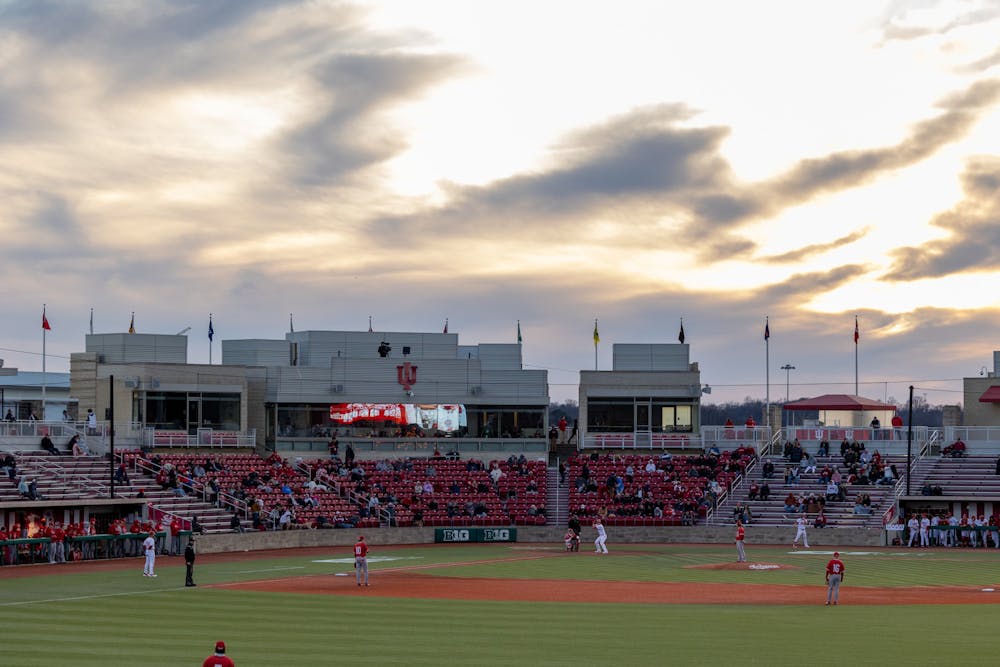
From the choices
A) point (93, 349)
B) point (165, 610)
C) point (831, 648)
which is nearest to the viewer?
point (831, 648)

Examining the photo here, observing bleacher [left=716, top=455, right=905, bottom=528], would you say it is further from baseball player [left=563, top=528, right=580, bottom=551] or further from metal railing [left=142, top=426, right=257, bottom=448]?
metal railing [left=142, top=426, right=257, bottom=448]

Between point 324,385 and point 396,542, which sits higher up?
point 324,385

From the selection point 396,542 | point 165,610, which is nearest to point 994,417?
point 396,542

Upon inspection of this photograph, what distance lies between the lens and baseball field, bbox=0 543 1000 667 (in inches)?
1105

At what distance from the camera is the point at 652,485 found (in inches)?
2968

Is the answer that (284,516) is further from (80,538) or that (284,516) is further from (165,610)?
(165,610)

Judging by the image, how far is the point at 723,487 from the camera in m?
75.2

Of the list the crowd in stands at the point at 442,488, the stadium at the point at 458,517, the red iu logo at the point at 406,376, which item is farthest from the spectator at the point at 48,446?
the red iu logo at the point at 406,376

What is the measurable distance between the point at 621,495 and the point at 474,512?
28.0 feet

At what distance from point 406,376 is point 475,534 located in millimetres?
19467

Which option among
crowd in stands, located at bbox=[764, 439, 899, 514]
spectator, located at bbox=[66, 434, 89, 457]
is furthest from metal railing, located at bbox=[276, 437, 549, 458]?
spectator, located at bbox=[66, 434, 89, 457]

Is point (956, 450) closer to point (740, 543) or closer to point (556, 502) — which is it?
point (556, 502)

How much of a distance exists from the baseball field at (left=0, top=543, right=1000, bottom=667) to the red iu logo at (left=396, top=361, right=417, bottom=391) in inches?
1177

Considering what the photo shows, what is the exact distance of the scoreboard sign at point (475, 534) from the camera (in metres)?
69.0
